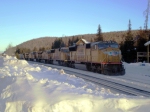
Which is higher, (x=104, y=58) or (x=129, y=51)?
(x=129, y=51)

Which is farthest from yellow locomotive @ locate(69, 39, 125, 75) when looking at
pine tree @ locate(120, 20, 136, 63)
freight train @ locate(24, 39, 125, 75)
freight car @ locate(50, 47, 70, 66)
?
pine tree @ locate(120, 20, 136, 63)

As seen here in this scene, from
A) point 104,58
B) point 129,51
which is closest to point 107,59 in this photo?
point 104,58

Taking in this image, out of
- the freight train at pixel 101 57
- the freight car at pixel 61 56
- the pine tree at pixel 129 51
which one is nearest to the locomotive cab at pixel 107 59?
the freight train at pixel 101 57

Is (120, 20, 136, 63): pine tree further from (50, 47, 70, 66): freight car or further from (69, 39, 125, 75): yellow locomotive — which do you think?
(69, 39, 125, 75): yellow locomotive

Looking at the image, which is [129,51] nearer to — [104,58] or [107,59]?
[107,59]

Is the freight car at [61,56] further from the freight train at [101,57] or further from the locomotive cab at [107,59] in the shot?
the locomotive cab at [107,59]

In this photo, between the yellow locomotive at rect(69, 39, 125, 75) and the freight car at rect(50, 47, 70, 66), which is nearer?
the yellow locomotive at rect(69, 39, 125, 75)

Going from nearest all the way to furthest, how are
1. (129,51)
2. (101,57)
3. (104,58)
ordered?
(104,58), (101,57), (129,51)

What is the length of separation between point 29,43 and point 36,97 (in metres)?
190

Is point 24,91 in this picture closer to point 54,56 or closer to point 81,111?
point 81,111

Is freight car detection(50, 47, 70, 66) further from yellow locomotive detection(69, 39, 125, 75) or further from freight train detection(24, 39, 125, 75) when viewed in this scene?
yellow locomotive detection(69, 39, 125, 75)

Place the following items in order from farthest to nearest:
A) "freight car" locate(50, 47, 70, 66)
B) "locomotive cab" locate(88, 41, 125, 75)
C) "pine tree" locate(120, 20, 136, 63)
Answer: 1. "pine tree" locate(120, 20, 136, 63)
2. "freight car" locate(50, 47, 70, 66)
3. "locomotive cab" locate(88, 41, 125, 75)

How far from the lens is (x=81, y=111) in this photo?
5.11m

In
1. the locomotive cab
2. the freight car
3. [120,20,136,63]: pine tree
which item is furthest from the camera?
[120,20,136,63]: pine tree
